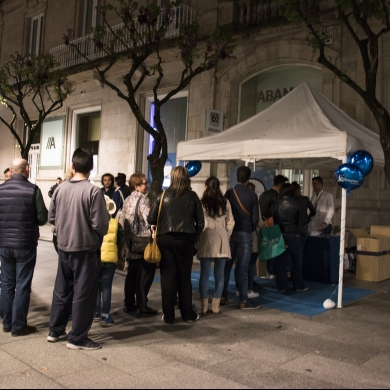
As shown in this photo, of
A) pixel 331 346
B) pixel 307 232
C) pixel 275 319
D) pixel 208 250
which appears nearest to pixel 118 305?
pixel 208 250

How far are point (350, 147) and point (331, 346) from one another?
9.70 feet

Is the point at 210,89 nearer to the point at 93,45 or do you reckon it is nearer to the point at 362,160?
the point at 93,45

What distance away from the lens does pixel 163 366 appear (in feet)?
13.9

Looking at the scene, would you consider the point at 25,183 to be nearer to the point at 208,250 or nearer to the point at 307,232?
the point at 208,250

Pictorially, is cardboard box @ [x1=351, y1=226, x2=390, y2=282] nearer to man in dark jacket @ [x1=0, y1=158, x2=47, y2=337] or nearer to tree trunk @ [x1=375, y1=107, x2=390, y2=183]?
tree trunk @ [x1=375, y1=107, x2=390, y2=183]

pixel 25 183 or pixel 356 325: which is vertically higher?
pixel 25 183

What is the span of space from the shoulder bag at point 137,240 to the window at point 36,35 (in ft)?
57.4

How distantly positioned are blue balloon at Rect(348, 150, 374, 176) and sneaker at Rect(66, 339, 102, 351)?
4.38 m

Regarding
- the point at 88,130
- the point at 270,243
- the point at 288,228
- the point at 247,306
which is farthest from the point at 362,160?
the point at 88,130

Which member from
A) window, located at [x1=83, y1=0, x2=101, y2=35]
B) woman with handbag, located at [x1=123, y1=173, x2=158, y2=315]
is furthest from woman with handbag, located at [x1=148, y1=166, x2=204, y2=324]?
window, located at [x1=83, y1=0, x2=101, y2=35]

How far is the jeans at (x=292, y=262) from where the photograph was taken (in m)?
7.65

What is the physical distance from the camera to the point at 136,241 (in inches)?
228

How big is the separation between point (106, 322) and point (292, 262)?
349cm

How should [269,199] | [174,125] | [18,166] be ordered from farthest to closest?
[174,125]
[269,199]
[18,166]
